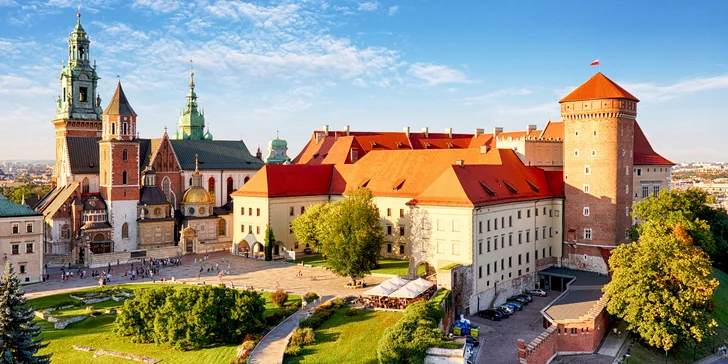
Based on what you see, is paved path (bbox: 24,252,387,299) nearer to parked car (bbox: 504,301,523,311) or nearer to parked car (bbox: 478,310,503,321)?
parked car (bbox: 478,310,503,321)

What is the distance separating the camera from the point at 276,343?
4062 cm

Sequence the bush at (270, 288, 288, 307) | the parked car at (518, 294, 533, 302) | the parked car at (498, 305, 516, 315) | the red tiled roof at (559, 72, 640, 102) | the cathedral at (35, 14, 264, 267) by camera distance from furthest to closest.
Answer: the cathedral at (35, 14, 264, 267)
the red tiled roof at (559, 72, 640, 102)
the parked car at (518, 294, 533, 302)
the parked car at (498, 305, 516, 315)
the bush at (270, 288, 288, 307)

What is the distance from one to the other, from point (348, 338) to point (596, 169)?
33.5m

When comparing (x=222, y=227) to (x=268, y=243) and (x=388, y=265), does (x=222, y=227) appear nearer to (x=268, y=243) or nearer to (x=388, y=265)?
(x=268, y=243)

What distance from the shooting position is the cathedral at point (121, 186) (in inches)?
2894

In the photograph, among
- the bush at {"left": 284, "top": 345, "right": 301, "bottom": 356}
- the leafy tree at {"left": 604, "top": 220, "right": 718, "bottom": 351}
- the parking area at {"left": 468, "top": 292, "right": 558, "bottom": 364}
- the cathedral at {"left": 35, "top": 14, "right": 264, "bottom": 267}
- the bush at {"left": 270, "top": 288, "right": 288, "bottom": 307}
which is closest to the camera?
the bush at {"left": 284, "top": 345, "right": 301, "bottom": 356}

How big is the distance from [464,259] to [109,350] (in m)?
27.7

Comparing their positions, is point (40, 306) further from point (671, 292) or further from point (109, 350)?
point (671, 292)

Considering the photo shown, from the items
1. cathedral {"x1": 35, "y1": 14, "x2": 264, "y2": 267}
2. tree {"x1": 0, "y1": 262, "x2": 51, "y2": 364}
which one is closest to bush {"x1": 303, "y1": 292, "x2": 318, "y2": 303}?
tree {"x1": 0, "y1": 262, "x2": 51, "y2": 364}

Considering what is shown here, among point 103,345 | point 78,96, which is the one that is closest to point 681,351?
point 103,345

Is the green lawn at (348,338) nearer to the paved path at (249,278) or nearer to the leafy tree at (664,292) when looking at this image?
the paved path at (249,278)

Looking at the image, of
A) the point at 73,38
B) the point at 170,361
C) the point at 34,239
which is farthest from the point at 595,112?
the point at 73,38

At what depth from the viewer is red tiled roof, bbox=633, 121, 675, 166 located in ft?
223

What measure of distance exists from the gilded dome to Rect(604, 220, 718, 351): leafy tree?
5301 centimetres
